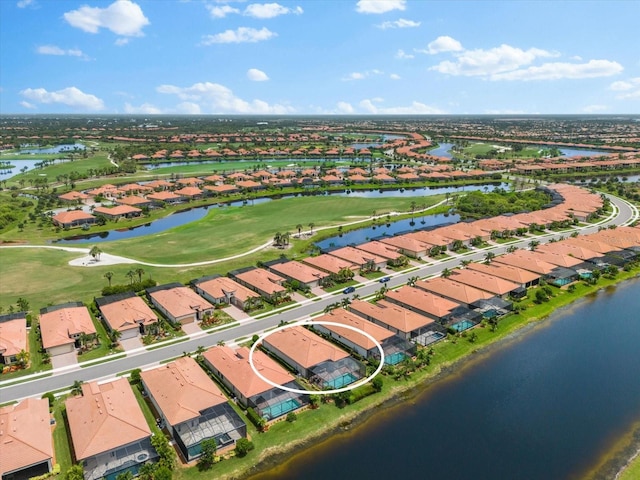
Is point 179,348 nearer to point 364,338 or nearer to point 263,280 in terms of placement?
point 263,280

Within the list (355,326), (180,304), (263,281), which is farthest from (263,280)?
(355,326)

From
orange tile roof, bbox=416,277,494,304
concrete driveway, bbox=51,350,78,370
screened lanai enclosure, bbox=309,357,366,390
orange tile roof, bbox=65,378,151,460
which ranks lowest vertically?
concrete driveway, bbox=51,350,78,370

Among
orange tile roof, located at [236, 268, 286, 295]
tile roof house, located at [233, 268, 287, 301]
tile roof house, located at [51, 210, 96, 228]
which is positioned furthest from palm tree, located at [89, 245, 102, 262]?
tile roof house, located at [51, 210, 96, 228]

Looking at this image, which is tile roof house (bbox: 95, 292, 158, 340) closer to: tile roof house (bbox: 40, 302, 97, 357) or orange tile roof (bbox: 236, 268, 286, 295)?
tile roof house (bbox: 40, 302, 97, 357)

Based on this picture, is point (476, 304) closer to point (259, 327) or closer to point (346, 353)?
point (346, 353)

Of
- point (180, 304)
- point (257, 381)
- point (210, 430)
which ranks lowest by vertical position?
point (210, 430)

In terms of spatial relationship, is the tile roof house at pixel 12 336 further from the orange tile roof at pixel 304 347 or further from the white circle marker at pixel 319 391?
the orange tile roof at pixel 304 347
